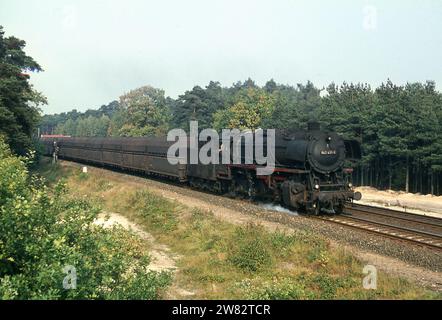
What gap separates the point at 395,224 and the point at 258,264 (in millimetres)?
8608

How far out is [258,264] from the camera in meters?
13.2

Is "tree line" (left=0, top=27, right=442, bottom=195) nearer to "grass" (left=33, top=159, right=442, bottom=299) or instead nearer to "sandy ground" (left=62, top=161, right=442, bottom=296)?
"sandy ground" (left=62, top=161, right=442, bottom=296)

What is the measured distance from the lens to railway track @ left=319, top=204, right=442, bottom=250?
1606 cm

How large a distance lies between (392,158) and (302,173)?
23.7m

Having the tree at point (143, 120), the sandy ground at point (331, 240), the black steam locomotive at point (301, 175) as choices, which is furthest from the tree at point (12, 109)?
the tree at point (143, 120)

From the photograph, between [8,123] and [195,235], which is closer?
[195,235]

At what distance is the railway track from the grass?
3593mm

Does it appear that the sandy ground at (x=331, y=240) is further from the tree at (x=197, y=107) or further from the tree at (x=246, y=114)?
the tree at (x=197, y=107)

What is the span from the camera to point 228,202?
23.7 metres

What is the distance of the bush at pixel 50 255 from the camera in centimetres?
791

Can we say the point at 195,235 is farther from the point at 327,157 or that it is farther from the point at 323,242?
the point at 327,157

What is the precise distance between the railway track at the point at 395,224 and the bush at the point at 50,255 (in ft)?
32.2
